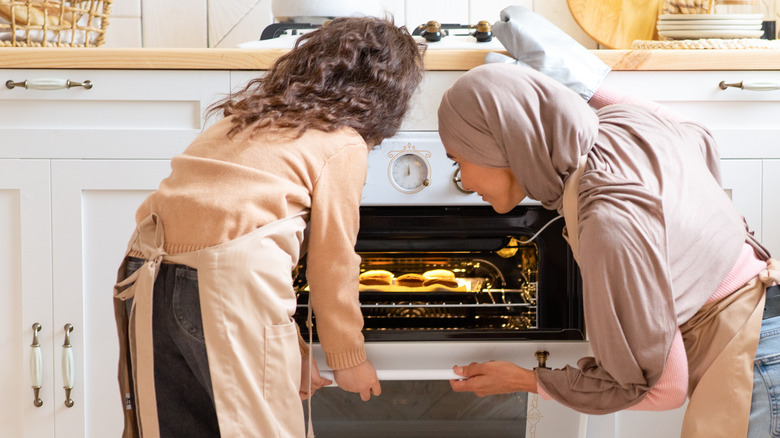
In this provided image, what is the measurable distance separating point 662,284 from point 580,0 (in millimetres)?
1202

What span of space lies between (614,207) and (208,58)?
32.8 inches

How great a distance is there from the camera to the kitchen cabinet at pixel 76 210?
1424 millimetres

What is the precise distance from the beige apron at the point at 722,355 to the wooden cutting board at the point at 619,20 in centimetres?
104

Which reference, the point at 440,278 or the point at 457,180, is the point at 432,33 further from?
the point at 440,278

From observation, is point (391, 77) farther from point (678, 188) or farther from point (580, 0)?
point (580, 0)

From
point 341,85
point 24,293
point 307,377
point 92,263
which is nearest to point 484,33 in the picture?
point 341,85

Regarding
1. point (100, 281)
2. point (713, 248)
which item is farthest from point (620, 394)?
point (100, 281)

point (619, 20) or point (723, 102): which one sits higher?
Answer: point (619, 20)

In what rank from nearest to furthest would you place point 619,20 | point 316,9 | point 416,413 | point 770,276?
point 770,276 → point 416,413 → point 316,9 → point 619,20

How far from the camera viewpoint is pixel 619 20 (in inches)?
74.9

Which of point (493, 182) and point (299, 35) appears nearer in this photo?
point (493, 182)

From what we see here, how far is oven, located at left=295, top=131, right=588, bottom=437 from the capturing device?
1.28 metres

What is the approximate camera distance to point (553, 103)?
948 millimetres

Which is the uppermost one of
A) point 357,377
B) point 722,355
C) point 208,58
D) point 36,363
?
point 208,58
